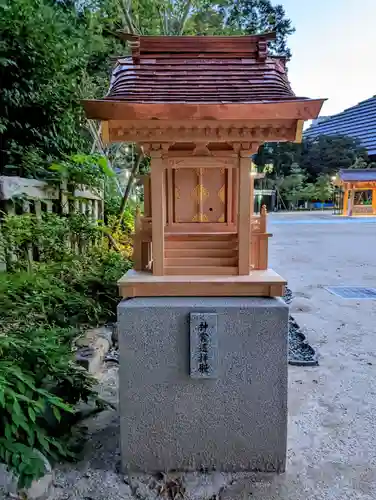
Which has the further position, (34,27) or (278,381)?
(34,27)

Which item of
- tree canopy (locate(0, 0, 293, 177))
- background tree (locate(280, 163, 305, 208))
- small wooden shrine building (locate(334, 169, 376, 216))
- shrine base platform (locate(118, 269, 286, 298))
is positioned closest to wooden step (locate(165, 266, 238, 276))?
shrine base platform (locate(118, 269, 286, 298))

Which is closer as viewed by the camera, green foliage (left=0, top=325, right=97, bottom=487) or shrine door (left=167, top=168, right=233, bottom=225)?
green foliage (left=0, top=325, right=97, bottom=487)

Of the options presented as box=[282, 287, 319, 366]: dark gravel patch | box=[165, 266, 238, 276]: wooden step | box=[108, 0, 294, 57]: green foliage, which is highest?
box=[108, 0, 294, 57]: green foliage

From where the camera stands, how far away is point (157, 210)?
6.94 ft

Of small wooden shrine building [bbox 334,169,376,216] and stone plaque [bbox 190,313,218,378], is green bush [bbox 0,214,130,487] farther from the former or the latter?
small wooden shrine building [bbox 334,169,376,216]

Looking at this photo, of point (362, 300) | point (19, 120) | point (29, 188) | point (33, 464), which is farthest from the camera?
point (362, 300)

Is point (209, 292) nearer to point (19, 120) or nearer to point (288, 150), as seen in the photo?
point (19, 120)

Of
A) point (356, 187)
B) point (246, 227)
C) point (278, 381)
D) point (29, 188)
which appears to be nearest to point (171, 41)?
point (246, 227)

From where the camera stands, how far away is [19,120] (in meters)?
4.78

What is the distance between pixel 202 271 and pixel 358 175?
2451cm

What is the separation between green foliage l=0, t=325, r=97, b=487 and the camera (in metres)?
1.75

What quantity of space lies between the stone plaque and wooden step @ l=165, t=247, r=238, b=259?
0.45 m

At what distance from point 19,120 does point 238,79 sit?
383 centimetres

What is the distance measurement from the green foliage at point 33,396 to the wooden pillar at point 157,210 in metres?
0.81
